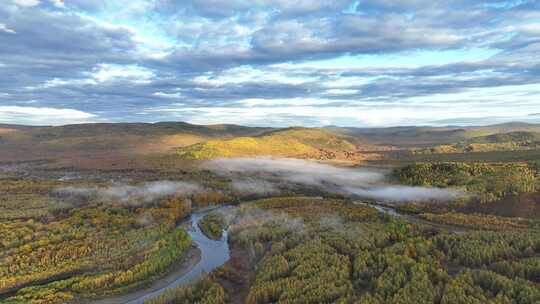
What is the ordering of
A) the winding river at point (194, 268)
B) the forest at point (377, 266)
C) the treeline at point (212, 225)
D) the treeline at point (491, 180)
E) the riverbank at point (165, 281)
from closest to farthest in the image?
1. the forest at point (377, 266)
2. the riverbank at point (165, 281)
3. the winding river at point (194, 268)
4. the treeline at point (212, 225)
5. the treeline at point (491, 180)

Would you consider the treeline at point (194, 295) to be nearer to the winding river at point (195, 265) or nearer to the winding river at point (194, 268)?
the winding river at point (195, 265)

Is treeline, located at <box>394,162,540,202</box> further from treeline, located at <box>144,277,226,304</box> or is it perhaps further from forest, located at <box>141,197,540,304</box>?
treeline, located at <box>144,277,226,304</box>

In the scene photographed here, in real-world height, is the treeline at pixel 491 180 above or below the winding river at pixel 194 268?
above

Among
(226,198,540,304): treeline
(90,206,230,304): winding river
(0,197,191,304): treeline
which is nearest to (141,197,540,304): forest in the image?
(226,198,540,304): treeline

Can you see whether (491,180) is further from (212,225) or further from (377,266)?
(212,225)

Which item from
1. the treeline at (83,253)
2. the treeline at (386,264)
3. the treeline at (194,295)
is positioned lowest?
the treeline at (194,295)

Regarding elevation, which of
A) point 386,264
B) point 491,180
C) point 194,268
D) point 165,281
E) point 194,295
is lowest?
point 194,268

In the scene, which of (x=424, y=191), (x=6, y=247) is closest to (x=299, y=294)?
(x=6, y=247)

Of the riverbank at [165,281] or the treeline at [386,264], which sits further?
the riverbank at [165,281]

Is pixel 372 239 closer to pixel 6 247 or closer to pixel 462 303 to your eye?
pixel 462 303

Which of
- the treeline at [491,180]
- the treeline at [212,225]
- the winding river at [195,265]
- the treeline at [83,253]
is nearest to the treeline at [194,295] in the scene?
the winding river at [195,265]

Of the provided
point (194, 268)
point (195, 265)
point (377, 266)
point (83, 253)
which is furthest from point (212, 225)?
point (377, 266)
